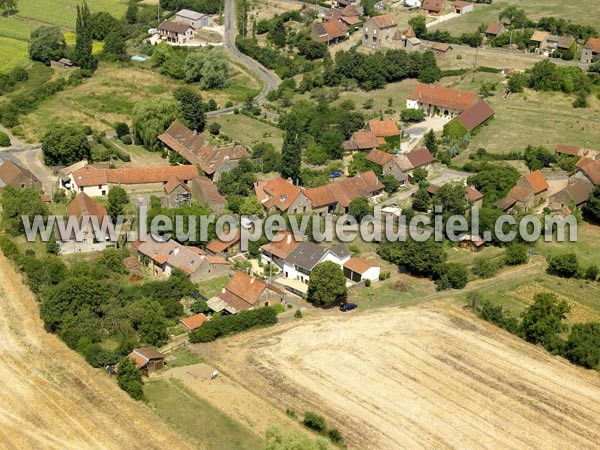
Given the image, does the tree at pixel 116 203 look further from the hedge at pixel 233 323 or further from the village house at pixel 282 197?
the hedge at pixel 233 323

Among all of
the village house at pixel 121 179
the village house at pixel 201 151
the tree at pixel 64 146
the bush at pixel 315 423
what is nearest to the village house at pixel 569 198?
the village house at pixel 201 151

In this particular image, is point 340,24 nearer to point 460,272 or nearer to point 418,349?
point 460,272

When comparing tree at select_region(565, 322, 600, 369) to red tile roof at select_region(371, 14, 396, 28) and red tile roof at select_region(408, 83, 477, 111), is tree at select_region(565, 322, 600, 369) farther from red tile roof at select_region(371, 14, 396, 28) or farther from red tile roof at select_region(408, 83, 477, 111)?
red tile roof at select_region(371, 14, 396, 28)

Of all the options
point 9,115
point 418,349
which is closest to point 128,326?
point 418,349

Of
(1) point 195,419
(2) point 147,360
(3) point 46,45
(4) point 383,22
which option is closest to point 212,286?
(2) point 147,360

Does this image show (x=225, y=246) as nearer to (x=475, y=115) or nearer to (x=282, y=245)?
(x=282, y=245)
